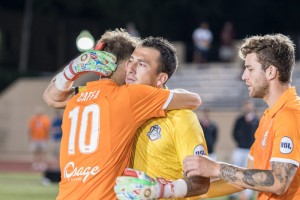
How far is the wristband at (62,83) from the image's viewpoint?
677 centimetres

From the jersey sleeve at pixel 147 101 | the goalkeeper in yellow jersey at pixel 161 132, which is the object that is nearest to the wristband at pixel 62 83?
the goalkeeper in yellow jersey at pixel 161 132

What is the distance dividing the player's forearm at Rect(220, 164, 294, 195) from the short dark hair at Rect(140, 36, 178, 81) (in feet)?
3.79

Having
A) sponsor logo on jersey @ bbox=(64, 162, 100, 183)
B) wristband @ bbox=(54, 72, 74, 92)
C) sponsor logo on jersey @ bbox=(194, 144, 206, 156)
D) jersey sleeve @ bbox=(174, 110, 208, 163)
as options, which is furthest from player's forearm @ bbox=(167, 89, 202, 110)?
wristband @ bbox=(54, 72, 74, 92)

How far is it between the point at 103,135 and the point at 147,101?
40 centimetres

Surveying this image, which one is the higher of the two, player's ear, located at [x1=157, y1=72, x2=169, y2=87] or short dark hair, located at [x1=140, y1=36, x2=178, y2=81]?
short dark hair, located at [x1=140, y1=36, x2=178, y2=81]

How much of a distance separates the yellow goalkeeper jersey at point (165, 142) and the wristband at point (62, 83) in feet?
2.34

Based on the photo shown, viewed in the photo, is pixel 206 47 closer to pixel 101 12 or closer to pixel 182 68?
pixel 182 68

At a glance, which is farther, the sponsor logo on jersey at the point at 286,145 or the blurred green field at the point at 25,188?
the blurred green field at the point at 25,188

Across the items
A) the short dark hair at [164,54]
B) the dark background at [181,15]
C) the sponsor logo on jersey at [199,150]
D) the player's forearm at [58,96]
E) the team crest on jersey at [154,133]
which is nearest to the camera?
the sponsor logo on jersey at [199,150]

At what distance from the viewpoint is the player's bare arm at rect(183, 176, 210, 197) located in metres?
5.81

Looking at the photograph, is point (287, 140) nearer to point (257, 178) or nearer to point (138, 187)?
point (257, 178)

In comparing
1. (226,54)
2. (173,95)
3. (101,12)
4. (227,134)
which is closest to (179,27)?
(101,12)

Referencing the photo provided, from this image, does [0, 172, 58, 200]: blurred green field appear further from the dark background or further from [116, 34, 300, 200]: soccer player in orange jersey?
the dark background

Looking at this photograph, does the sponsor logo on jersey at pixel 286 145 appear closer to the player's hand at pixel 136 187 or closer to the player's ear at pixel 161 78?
the player's hand at pixel 136 187
